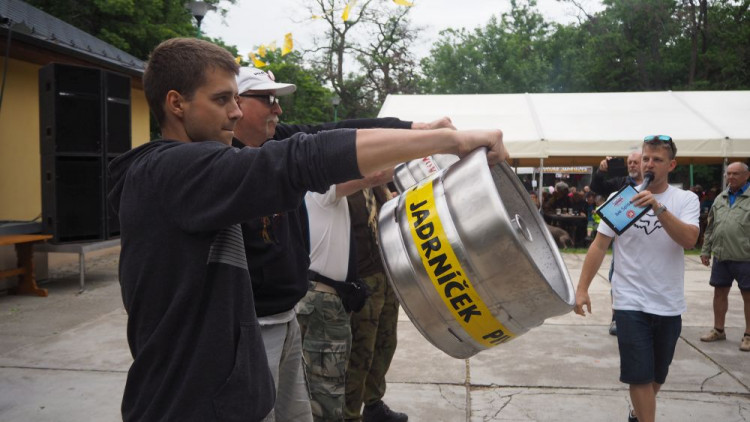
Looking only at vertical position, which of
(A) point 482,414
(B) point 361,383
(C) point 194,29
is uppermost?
(C) point 194,29

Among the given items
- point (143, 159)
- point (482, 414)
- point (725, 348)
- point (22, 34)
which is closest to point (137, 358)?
point (143, 159)

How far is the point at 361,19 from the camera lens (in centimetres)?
3253

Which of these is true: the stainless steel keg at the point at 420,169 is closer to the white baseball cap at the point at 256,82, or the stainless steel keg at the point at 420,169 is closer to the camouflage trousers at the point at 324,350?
the white baseball cap at the point at 256,82

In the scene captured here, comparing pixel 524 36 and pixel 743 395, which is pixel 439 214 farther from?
pixel 524 36

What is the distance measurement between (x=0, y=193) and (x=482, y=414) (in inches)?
338

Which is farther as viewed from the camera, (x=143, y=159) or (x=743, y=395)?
(x=743, y=395)

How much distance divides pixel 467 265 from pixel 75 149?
756 cm

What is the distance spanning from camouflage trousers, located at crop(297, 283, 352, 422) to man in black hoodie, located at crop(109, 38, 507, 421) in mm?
1287

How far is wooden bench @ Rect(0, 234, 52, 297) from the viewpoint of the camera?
732 centimetres

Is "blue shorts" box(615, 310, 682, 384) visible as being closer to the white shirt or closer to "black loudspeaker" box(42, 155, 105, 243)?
the white shirt

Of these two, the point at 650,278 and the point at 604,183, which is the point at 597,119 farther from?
the point at 650,278

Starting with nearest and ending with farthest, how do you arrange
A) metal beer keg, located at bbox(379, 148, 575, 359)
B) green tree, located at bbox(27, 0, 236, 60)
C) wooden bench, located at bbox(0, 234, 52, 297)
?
metal beer keg, located at bbox(379, 148, 575, 359), wooden bench, located at bbox(0, 234, 52, 297), green tree, located at bbox(27, 0, 236, 60)

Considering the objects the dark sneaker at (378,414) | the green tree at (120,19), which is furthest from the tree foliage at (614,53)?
the dark sneaker at (378,414)

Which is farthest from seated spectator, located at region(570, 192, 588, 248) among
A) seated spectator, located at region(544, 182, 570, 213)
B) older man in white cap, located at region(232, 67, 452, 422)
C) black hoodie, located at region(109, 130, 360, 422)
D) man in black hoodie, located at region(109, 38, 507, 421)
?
black hoodie, located at region(109, 130, 360, 422)
